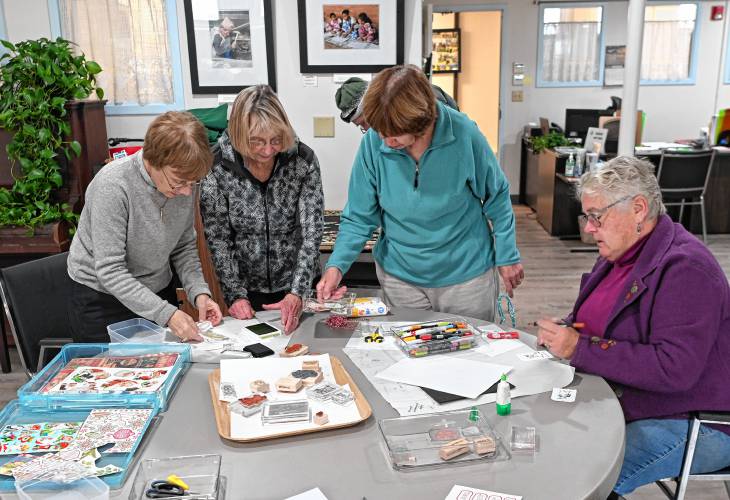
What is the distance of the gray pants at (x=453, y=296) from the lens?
7.50 ft

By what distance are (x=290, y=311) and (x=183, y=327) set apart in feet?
1.09

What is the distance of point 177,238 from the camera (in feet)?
7.18

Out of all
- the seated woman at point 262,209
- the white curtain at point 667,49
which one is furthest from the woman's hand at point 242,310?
the white curtain at point 667,49

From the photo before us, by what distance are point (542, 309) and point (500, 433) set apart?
3.29m

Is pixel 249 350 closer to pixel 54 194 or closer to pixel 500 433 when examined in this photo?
pixel 500 433

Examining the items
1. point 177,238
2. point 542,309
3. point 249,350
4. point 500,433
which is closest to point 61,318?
point 177,238

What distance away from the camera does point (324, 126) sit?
13.1 ft

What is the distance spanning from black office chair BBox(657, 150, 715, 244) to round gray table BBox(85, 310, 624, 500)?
459cm

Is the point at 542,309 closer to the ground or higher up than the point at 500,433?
closer to the ground

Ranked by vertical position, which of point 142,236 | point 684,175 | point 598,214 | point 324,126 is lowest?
point 684,175

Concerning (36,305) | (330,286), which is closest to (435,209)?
(330,286)

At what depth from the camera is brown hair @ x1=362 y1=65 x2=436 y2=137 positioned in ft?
6.38

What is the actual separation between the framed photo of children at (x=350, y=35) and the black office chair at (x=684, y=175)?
9.84 ft

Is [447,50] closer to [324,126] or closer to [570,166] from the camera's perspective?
[570,166]
